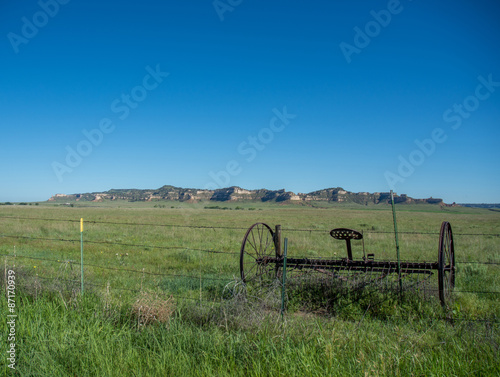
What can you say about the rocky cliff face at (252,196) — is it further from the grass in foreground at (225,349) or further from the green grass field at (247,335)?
the grass in foreground at (225,349)

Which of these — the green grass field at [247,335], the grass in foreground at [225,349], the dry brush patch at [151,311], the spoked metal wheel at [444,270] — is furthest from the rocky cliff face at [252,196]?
the grass in foreground at [225,349]

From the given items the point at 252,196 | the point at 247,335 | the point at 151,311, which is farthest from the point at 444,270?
the point at 252,196

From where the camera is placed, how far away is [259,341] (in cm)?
375

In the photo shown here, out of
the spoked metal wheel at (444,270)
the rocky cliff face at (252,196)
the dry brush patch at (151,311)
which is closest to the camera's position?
the dry brush patch at (151,311)

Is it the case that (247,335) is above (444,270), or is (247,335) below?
below

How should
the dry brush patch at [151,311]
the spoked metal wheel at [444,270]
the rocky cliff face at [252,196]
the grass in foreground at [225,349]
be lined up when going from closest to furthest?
the grass in foreground at [225,349]
the dry brush patch at [151,311]
the spoked metal wheel at [444,270]
the rocky cliff face at [252,196]

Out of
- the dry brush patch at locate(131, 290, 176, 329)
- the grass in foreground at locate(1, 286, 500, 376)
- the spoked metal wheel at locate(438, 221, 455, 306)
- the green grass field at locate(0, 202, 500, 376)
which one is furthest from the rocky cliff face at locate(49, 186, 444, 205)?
the grass in foreground at locate(1, 286, 500, 376)

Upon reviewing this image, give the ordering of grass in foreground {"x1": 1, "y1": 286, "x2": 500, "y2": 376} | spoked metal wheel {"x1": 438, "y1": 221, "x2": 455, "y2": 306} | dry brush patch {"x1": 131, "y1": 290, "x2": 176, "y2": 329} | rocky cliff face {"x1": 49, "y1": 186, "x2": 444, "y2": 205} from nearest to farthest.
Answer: grass in foreground {"x1": 1, "y1": 286, "x2": 500, "y2": 376} → dry brush patch {"x1": 131, "y1": 290, "x2": 176, "y2": 329} → spoked metal wheel {"x1": 438, "y1": 221, "x2": 455, "y2": 306} → rocky cliff face {"x1": 49, "y1": 186, "x2": 444, "y2": 205}

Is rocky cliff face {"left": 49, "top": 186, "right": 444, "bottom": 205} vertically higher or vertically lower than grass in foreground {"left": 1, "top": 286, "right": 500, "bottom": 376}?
higher

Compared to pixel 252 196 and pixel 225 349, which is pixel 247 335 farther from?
pixel 252 196

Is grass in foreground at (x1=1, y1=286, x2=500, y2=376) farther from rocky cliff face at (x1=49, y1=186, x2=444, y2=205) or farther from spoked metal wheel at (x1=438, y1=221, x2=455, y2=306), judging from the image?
rocky cliff face at (x1=49, y1=186, x2=444, y2=205)

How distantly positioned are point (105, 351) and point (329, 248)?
41.2 feet

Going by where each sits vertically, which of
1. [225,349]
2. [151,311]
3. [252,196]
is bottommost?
[225,349]

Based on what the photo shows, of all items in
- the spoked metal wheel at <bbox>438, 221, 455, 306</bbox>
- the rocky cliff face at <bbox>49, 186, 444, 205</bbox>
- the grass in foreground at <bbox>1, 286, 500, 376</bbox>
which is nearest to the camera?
the grass in foreground at <bbox>1, 286, 500, 376</bbox>
